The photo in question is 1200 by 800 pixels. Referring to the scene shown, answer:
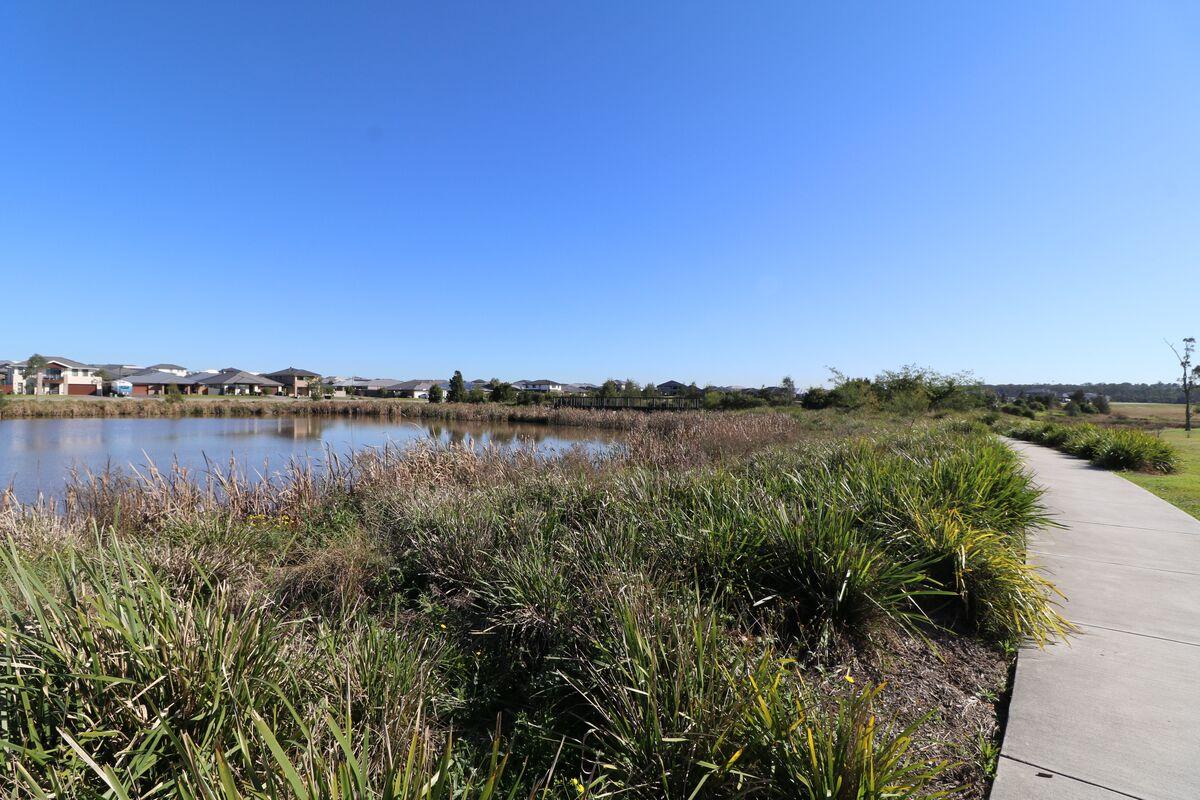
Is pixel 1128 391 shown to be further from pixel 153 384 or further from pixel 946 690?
pixel 153 384

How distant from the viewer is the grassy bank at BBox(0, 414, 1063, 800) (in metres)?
2.02

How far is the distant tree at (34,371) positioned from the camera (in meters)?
71.6

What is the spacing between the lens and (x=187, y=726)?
2113 mm

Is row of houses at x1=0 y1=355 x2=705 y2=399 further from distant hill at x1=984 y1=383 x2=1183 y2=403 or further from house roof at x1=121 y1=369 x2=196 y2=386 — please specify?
distant hill at x1=984 y1=383 x2=1183 y2=403

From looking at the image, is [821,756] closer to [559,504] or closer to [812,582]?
[812,582]

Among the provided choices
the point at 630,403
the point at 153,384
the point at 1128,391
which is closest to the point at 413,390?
the point at 153,384

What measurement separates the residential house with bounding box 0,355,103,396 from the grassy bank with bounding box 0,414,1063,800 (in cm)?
9804

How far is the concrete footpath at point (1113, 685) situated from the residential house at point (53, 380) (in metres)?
102

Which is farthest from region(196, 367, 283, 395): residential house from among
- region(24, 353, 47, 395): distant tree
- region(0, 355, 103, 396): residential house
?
region(24, 353, 47, 395): distant tree

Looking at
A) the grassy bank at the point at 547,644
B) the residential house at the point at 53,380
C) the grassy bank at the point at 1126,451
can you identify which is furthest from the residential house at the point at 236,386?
the grassy bank at the point at 1126,451

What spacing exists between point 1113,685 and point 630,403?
178 ft

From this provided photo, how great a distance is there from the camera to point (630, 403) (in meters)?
57.2

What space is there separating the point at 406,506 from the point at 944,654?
553 cm

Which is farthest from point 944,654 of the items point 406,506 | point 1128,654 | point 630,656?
point 406,506
